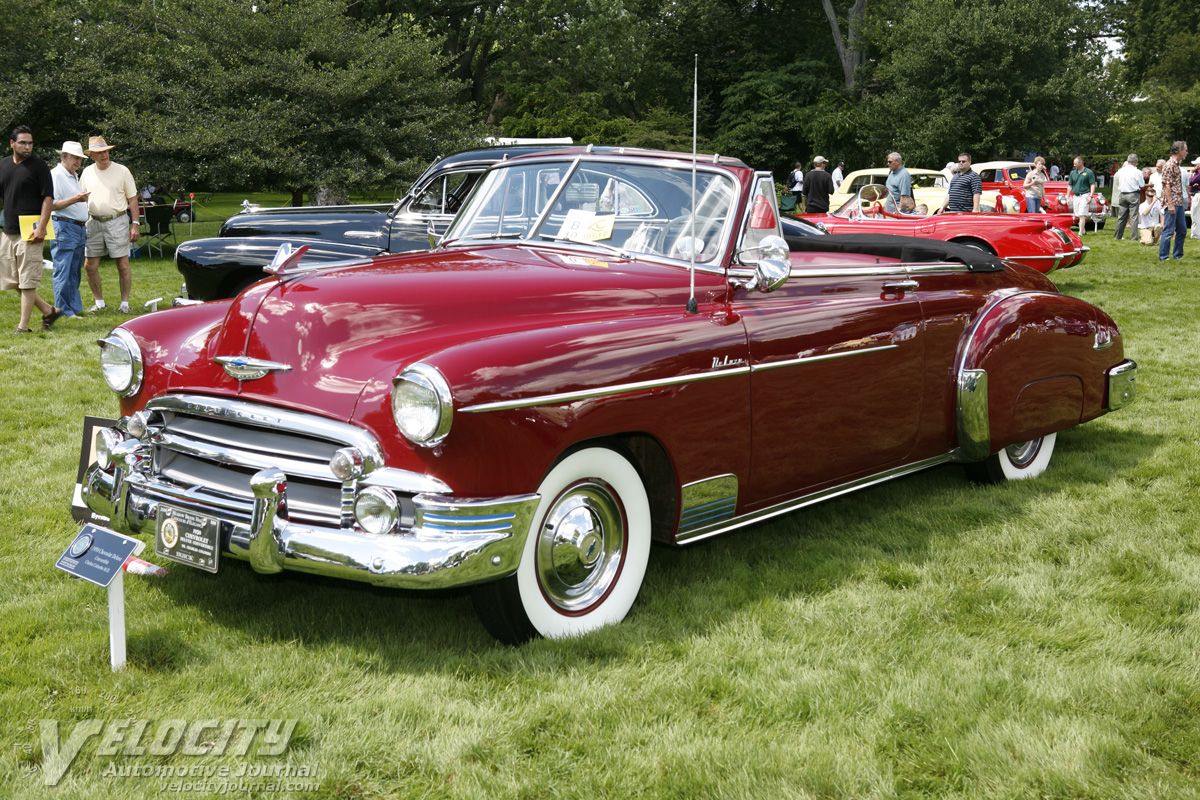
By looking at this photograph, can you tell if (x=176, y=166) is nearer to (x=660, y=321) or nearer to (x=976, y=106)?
(x=660, y=321)

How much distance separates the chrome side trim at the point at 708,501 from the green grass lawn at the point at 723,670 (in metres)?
0.31

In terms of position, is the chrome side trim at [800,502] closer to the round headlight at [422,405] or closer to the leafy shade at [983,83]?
the round headlight at [422,405]

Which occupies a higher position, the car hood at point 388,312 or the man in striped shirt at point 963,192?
the man in striped shirt at point 963,192

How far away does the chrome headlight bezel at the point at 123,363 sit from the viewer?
3900 mm

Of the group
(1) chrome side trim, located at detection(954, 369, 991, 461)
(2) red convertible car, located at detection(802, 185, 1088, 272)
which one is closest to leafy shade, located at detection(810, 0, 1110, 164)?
(2) red convertible car, located at detection(802, 185, 1088, 272)

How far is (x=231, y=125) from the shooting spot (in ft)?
59.7

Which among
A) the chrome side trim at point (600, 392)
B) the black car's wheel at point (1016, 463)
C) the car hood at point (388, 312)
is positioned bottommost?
the black car's wheel at point (1016, 463)

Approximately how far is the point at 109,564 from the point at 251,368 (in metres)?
0.74

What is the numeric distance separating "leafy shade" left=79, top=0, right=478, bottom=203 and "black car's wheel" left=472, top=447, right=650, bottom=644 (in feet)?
53.3

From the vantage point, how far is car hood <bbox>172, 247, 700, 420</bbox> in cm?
327

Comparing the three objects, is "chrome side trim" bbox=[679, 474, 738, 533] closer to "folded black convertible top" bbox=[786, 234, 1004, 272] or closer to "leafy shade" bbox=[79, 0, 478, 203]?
"folded black convertible top" bbox=[786, 234, 1004, 272]

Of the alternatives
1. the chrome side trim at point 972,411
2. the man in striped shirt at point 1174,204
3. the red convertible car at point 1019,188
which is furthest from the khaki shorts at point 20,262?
the red convertible car at point 1019,188

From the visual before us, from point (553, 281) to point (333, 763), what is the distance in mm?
1885

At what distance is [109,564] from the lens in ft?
9.95
